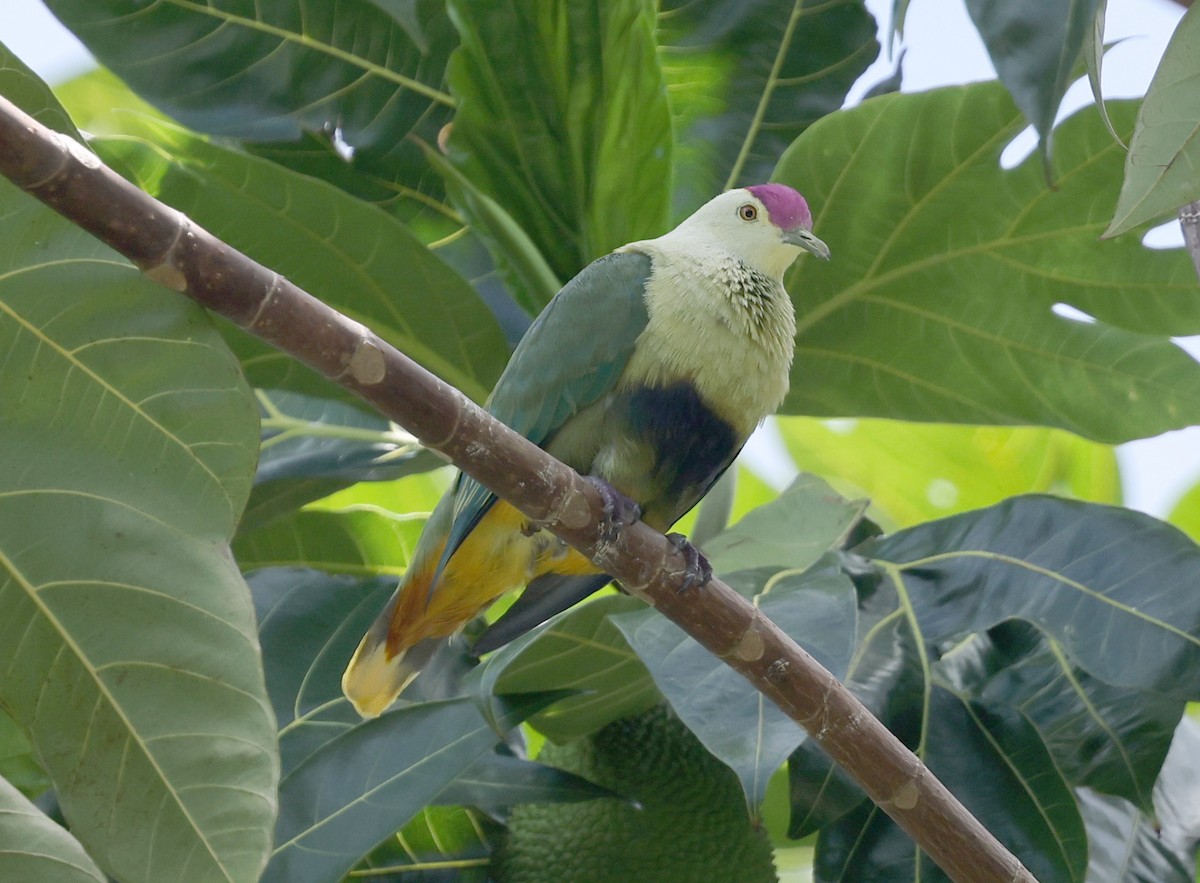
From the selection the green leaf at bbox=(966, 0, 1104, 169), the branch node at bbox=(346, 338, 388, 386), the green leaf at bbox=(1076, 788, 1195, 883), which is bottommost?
the green leaf at bbox=(1076, 788, 1195, 883)

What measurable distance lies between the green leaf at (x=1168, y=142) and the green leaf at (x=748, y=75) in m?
1.10

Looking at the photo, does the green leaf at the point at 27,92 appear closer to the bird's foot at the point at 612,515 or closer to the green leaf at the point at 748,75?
the bird's foot at the point at 612,515

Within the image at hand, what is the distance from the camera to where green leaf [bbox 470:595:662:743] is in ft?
5.39

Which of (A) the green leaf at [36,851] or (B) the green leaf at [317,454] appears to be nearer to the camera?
(A) the green leaf at [36,851]

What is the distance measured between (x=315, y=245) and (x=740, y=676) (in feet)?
2.78

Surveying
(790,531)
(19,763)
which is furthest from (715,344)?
(19,763)

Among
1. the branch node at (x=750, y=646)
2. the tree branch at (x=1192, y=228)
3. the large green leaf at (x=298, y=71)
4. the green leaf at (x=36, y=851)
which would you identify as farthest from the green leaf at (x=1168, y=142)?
the large green leaf at (x=298, y=71)

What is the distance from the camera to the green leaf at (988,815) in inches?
63.3

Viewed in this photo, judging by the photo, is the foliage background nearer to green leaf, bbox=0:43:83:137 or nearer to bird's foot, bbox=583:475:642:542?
bird's foot, bbox=583:475:642:542

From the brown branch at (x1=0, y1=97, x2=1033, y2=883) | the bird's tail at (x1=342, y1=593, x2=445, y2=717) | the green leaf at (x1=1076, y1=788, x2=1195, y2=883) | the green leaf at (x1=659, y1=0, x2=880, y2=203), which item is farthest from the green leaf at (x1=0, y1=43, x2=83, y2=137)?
the green leaf at (x1=1076, y1=788, x2=1195, y2=883)

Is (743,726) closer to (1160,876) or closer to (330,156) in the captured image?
(1160,876)

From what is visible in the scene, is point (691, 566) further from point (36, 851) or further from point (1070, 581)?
point (36, 851)

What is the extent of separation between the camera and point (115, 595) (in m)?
1.28

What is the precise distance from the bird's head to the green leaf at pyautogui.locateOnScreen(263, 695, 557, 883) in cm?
70
